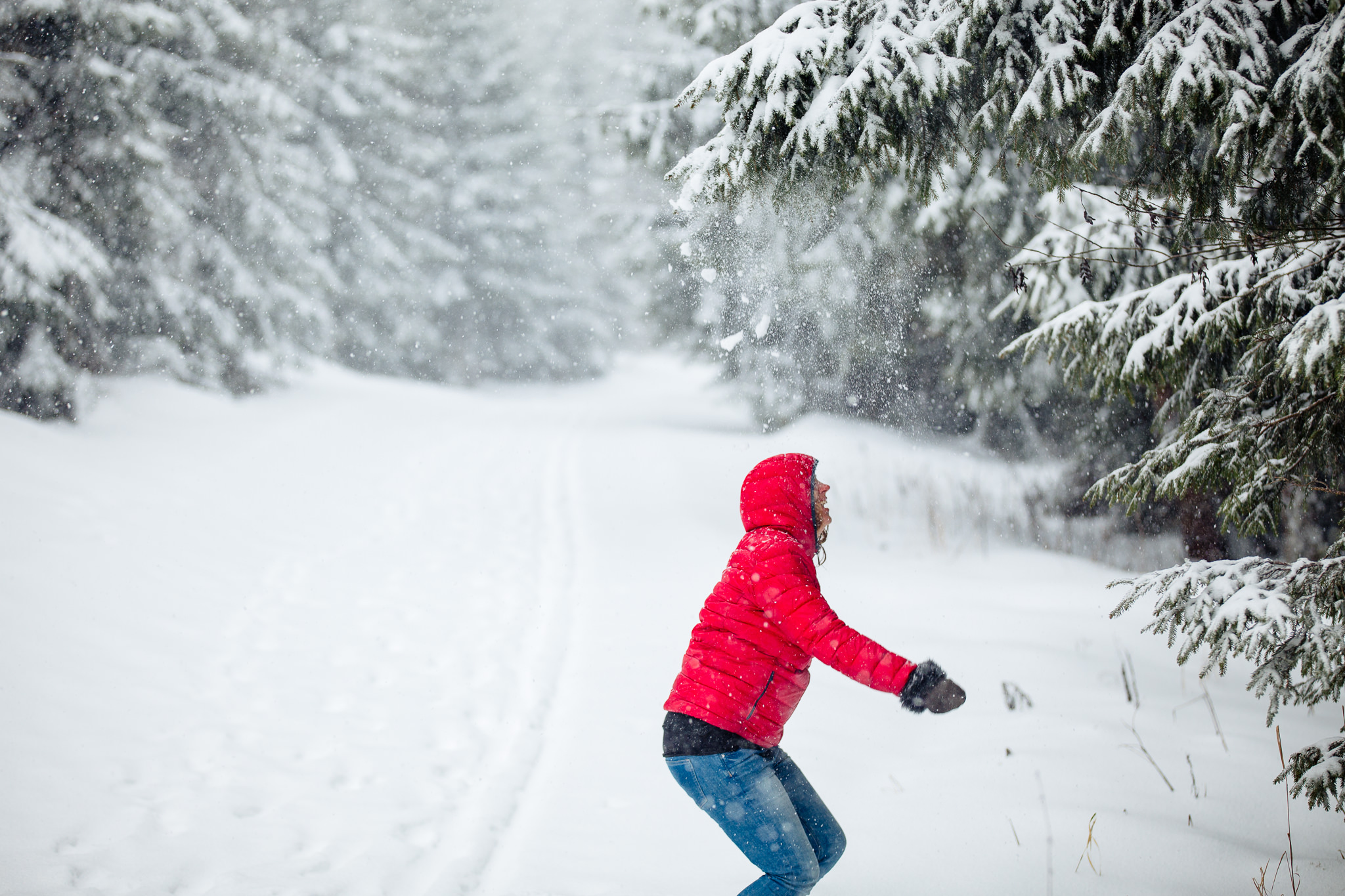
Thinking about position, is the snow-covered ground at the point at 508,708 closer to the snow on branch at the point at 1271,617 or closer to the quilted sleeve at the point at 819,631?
the snow on branch at the point at 1271,617

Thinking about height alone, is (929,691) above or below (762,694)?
above

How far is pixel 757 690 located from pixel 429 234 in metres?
25.3

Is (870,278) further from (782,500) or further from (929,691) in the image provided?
(929,691)

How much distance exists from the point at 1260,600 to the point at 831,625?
6.39 feet

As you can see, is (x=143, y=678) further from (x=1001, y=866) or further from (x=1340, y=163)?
(x=1340, y=163)

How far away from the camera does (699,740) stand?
2514mm

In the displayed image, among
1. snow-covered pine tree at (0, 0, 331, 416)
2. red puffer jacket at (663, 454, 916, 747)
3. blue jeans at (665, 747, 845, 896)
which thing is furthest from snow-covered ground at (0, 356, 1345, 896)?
snow-covered pine tree at (0, 0, 331, 416)

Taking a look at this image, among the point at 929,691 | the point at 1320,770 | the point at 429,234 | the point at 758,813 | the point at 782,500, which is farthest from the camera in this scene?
the point at 429,234

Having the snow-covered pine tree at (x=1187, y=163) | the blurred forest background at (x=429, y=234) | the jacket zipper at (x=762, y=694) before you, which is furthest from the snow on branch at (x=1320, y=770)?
the blurred forest background at (x=429, y=234)

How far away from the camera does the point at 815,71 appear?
3.70 meters

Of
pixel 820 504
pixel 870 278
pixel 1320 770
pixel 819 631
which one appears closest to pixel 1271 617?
pixel 1320 770

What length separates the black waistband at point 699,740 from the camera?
250 centimetres

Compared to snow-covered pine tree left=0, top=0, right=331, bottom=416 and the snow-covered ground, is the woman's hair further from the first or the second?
snow-covered pine tree left=0, top=0, right=331, bottom=416

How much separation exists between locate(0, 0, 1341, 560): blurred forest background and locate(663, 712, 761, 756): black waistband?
2198 millimetres
